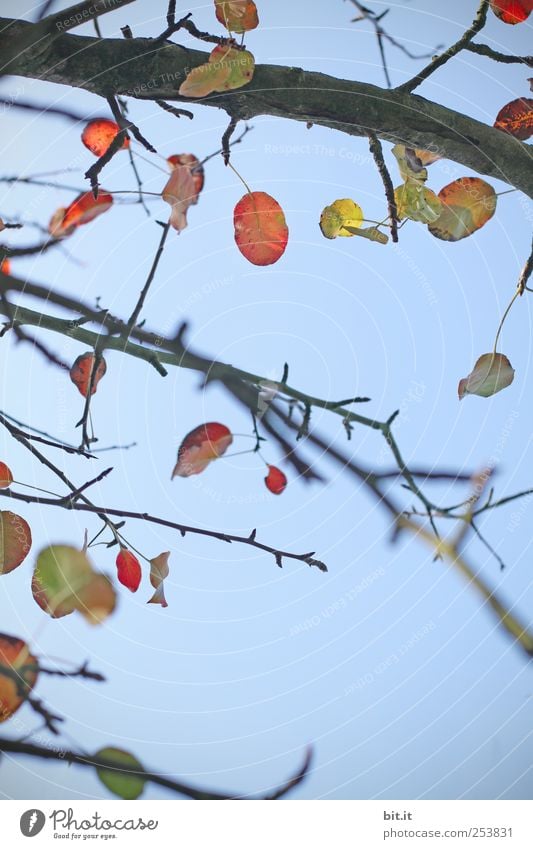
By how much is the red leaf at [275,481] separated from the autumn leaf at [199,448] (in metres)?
0.03

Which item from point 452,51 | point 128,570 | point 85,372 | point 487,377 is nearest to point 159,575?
point 128,570

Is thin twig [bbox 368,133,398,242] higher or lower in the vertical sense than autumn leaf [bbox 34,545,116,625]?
higher

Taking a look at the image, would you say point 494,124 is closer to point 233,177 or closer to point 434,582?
point 233,177

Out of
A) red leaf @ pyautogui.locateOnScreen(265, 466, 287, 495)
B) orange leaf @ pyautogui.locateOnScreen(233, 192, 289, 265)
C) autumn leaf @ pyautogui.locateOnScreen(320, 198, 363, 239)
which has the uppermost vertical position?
autumn leaf @ pyautogui.locateOnScreen(320, 198, 363, 239)

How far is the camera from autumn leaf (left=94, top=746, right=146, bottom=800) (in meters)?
0.45

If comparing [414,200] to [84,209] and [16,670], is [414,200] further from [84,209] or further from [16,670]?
[16,670]

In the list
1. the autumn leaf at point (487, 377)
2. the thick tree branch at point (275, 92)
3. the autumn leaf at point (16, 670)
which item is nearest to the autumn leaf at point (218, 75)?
the thick tree branch at point (275, 92)

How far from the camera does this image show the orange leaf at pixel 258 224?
Result: 1.51 feet

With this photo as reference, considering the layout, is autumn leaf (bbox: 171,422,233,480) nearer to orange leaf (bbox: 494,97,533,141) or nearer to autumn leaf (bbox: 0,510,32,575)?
autumn leaf (bbox: 0,510,32,575)

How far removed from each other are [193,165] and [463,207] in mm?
162

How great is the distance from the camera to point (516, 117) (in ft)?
1.55
